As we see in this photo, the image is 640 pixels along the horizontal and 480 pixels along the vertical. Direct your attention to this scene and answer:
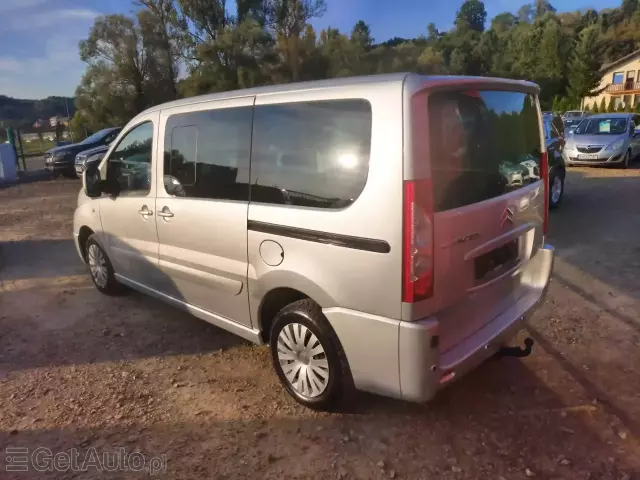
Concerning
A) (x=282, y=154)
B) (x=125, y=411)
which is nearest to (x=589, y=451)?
(x=282, y=154)

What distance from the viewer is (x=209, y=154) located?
346 centimetres

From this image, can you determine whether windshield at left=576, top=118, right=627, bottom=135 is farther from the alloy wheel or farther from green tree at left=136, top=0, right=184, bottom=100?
green tree at left=136, top=0, right=184, bottom=100

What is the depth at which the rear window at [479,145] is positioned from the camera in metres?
2.46

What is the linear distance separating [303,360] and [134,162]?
2385 mm

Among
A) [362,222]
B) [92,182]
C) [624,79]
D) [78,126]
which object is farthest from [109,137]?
[624,79]

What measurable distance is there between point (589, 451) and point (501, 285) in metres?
0.98

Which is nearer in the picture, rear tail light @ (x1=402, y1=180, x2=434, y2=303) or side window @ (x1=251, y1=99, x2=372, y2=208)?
rear tail light @ (x1=402, y1=180, x2=434, y2=303)

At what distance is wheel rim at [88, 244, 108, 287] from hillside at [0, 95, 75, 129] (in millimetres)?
19308

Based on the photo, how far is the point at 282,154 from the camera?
2943mm

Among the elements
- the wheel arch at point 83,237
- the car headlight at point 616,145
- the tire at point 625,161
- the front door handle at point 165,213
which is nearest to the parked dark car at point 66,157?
the wheel arch at point 83,237

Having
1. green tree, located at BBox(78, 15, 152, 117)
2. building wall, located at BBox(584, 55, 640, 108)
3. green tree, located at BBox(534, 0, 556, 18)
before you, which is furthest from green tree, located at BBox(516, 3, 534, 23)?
green tree, located at BBox(78, 15, 152, 117)

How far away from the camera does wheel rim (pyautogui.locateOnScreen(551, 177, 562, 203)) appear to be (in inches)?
334

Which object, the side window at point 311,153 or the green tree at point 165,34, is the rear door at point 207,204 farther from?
the green tree at point 165,34

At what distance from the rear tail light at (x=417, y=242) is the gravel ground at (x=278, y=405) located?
0.98 m
